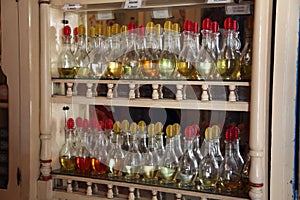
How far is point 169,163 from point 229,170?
0.64 feet

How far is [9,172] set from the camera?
1.36m

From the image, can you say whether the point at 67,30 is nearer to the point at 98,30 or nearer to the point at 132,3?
the point at 98,30

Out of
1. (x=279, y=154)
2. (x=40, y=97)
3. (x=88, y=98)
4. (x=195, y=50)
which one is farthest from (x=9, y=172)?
(x=279, y=154)

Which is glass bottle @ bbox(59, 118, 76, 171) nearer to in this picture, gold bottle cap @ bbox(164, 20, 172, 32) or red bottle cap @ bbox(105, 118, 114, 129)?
red bottle cap @ bbox(105, 118, 114, 129)

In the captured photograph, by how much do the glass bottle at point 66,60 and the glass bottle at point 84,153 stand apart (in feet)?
0.60

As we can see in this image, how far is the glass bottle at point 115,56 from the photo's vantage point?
1285 millimetres

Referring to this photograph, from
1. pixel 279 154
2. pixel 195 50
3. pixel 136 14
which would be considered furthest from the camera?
pixel 136 14

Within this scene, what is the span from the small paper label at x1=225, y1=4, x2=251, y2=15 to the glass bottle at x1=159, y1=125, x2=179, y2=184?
0.42 m

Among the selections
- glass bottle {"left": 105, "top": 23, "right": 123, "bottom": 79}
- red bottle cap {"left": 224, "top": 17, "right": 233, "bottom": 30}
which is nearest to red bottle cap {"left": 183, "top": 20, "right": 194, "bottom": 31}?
red bottle cap {"left": 224, "top": 17, "right": 233, "bottom": 30}

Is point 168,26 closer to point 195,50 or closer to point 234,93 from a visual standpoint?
point 195,50

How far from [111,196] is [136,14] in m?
0.64

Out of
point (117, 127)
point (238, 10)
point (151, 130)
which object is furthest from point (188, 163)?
point (238, 10)

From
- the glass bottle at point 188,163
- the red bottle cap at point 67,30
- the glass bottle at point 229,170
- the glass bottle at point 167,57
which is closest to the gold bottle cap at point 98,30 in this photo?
the red bottle cap at point 67,30

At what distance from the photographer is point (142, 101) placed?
47.2 inches
